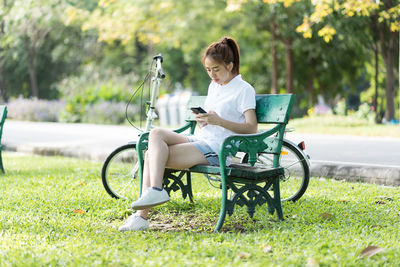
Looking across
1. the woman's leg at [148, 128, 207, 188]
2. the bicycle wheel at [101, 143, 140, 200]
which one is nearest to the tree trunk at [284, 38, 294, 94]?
the bicycle wheel at [101, 143, 140, 200]

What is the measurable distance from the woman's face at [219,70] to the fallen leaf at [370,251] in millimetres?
1856

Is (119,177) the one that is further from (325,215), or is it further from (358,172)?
(358,172)

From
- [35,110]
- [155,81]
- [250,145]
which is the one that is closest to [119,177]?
[155,81]

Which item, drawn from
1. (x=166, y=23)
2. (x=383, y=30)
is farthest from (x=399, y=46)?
(x=166, y=23)

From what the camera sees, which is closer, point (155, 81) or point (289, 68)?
point (155, 81)

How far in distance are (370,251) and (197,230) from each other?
4.57ft

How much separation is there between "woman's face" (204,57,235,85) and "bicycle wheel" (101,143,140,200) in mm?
1418

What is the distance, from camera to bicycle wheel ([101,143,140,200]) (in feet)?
19.1

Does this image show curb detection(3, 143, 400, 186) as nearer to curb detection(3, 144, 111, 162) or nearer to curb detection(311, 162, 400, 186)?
curb detection(311, 162, 400, 186)

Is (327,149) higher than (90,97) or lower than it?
lower

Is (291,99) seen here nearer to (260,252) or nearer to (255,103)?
(255,103)

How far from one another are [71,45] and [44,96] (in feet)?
11.4

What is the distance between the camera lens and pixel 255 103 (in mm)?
4648

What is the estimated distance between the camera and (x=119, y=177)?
6.01m
